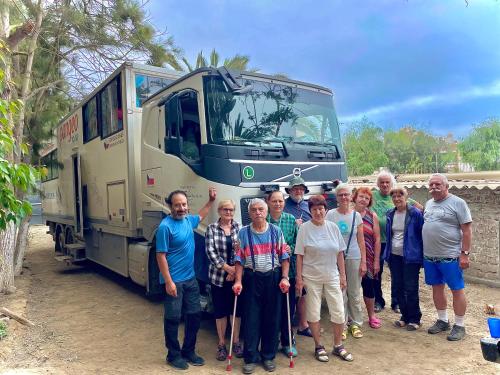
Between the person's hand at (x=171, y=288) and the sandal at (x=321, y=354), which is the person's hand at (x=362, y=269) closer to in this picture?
the sandal at (x=321, y=354)

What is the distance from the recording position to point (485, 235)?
6.71 metres

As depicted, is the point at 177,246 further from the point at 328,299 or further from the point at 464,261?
the point at 464,261

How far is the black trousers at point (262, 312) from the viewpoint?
3.91 metres

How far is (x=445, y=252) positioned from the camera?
453 centimetres

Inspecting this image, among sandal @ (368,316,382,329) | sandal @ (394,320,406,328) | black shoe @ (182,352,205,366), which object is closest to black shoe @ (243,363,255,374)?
black shoe @ (182,352,205,366)

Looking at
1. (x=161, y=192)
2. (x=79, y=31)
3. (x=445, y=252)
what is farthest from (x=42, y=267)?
(x=445, y=252)

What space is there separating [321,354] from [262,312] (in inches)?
27.7

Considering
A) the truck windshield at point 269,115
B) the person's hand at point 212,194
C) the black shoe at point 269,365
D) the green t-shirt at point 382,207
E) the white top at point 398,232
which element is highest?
the truck windshield at point 269,115

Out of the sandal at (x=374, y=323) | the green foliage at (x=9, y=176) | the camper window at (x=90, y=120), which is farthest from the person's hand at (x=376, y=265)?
the camper window at (x=90, y=120)

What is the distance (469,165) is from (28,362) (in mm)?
A: 37978

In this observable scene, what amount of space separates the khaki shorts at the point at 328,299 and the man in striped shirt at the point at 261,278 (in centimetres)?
28

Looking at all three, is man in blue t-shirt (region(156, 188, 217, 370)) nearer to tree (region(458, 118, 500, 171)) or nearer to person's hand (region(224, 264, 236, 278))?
person's hand (region(224, 264, 236, 278))

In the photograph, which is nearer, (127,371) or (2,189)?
(2,189)

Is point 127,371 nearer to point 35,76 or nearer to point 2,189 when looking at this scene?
point 2,189
